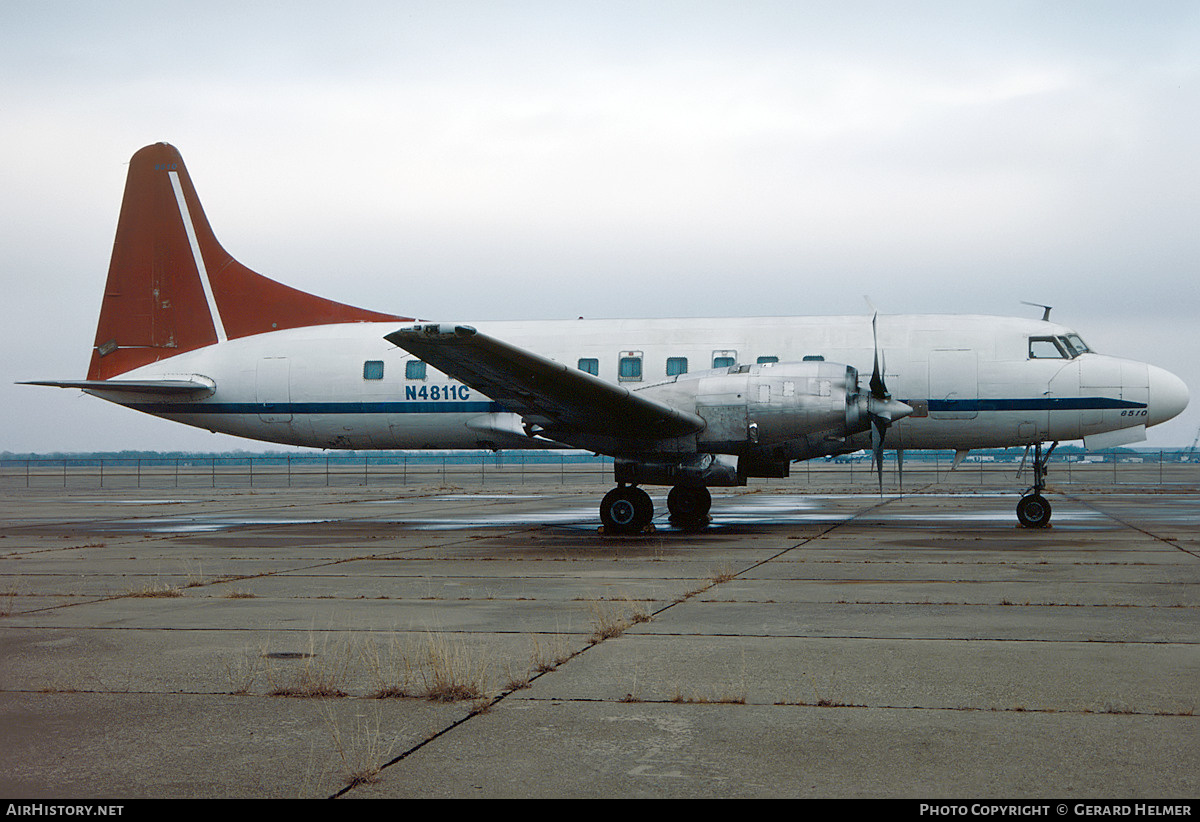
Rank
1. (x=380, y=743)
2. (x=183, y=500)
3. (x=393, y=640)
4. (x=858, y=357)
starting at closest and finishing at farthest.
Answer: (x=380, y=743)
(x=393, y=640)
(x=858, y=357)
(x=183, y=500)

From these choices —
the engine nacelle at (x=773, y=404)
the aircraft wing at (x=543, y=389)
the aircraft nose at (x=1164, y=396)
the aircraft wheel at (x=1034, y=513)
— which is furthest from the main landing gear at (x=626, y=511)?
the aircraft nose at (x=1164, y=396)

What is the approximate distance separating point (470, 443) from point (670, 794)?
18.5 m

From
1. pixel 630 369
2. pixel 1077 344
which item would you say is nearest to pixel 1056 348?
pixel 1077 344

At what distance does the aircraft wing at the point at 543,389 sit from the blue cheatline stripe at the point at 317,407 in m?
3.20

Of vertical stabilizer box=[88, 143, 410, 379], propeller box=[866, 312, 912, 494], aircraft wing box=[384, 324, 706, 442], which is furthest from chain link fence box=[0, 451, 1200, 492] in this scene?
vertical stabilizer box=[88, 143, 410, 379]

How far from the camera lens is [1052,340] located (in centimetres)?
2097

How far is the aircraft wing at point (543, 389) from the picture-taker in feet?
52.8

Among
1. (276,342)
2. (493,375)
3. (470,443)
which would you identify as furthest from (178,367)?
(493,375)

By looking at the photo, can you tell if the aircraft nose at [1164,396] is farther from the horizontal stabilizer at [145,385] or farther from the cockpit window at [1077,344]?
the horizontal stabilizer at [145,385]

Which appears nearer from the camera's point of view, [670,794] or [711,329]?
[670,794]

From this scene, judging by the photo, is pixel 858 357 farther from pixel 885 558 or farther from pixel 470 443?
pixel 470 443

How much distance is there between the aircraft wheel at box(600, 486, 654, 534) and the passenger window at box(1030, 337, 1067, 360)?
8.45 m

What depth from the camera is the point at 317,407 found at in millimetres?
23250

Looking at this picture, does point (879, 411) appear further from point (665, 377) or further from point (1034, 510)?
point (665, 377)
